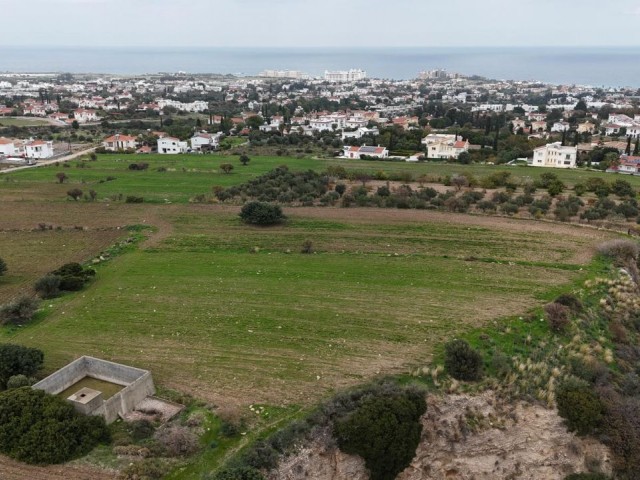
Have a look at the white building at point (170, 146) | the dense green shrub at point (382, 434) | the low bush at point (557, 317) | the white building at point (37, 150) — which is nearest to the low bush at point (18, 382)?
the dense green shrub at point (382, 434)

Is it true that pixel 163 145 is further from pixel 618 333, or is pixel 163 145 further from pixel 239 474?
pixel 239 474

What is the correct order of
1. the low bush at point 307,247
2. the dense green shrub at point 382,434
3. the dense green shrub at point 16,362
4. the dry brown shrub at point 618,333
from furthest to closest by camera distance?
the low bush at point 307,247 → the dry brown shrub at point 618,333 → the dense green shrub at point 16,362 → the dense green shrub at point 382,434

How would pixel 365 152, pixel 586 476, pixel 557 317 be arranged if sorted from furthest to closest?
pixel 365 152
pixel 557 317
pixel 586 476

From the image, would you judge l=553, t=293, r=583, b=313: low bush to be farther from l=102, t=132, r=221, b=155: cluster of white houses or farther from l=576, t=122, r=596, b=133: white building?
l=576, t=122, r=596, b=133: white building

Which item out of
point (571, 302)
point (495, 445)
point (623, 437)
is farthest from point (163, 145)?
point (623, 437)

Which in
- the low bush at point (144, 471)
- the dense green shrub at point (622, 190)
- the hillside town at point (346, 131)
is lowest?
the low bush at point (144, 471)

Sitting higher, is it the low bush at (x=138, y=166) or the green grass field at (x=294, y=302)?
the low bush at (x=138, y=166)

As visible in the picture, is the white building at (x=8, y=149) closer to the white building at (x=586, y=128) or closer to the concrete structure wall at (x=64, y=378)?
the concrete structure wall at (x=64, y=378)

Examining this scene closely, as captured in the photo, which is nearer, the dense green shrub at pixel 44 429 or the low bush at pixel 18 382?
the dense green shrub at pixel 44 429
